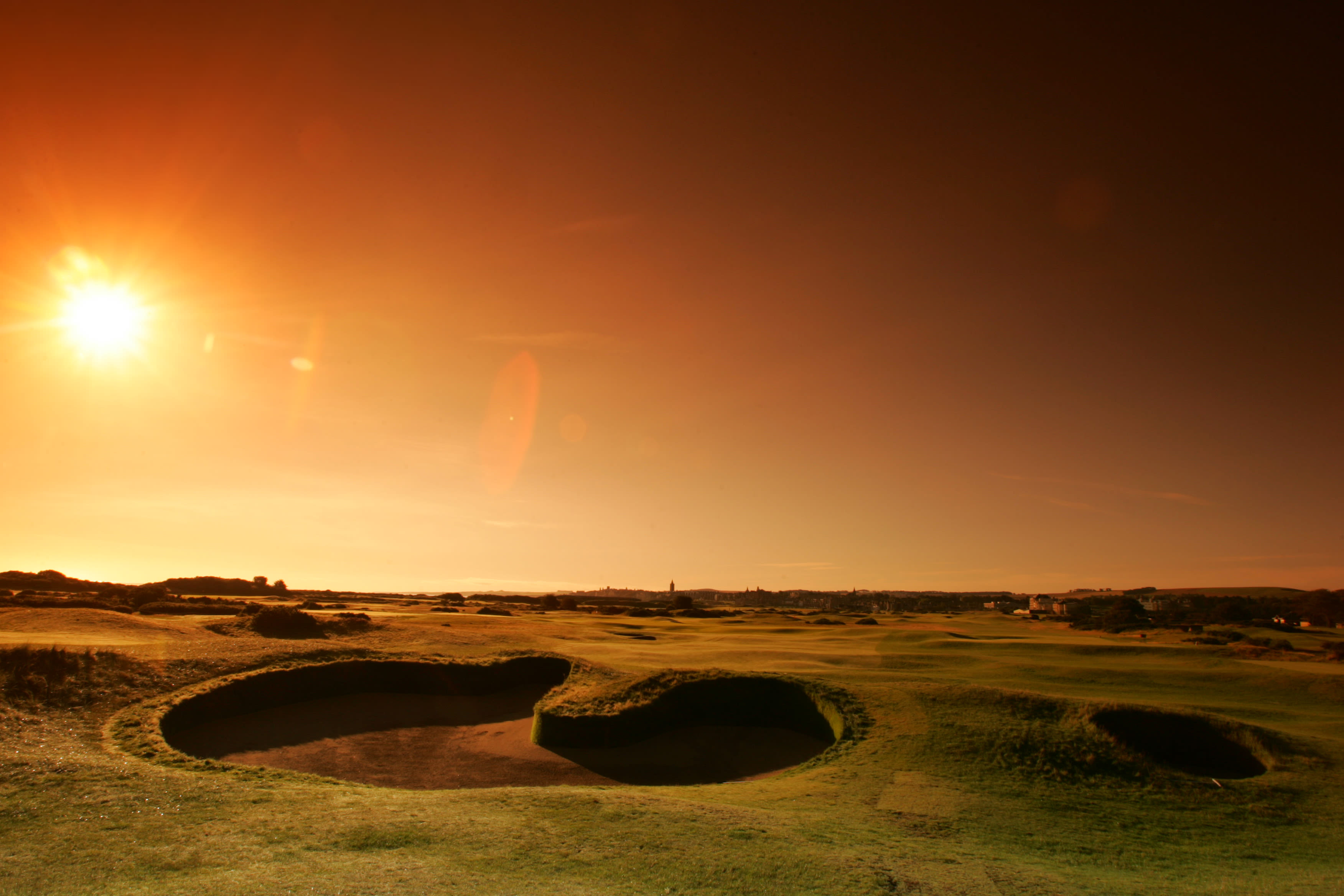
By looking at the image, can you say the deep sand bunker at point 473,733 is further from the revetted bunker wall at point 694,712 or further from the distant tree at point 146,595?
the distant tree at point 146,595

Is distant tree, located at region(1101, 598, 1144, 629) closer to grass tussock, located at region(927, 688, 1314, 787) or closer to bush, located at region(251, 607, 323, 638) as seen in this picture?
grass tussock, located at region(927, 688, 1314, 787)

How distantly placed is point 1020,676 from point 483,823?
84.9ft

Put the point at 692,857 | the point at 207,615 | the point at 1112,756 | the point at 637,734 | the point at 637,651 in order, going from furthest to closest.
Answer: the point at 207,615 → the point at 637,651 → the point at 637,734 → the point at 1112,756 → the point at 692,857

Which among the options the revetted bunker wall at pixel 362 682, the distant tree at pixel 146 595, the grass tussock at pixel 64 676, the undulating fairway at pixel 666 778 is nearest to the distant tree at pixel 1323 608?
the undulating fairway at pixel 666 778

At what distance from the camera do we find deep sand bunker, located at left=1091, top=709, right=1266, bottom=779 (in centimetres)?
1708

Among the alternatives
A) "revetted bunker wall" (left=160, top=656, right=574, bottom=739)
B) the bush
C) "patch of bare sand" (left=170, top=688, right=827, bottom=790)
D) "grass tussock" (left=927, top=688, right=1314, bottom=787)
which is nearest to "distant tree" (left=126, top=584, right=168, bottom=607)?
the bush

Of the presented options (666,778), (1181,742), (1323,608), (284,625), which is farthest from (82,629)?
(1323,608)

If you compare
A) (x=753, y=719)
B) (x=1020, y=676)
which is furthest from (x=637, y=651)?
(x=1020, y=676)

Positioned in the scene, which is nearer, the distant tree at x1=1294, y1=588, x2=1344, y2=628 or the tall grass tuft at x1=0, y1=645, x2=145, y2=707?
the tall grass tuft at x1=0, y1=645, x2=145, y2=707

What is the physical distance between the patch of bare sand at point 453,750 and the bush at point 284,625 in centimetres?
767

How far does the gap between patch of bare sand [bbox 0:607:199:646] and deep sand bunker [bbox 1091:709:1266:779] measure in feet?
104

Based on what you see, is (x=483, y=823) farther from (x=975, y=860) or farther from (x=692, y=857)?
(x=975, y=860)

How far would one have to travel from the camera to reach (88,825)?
9.91m

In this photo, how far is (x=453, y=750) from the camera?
21.0 meters
